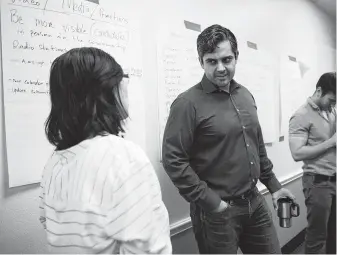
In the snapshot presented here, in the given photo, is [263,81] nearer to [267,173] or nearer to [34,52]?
[267,173]

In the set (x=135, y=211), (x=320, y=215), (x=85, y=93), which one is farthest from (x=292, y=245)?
(x=85, y=93)

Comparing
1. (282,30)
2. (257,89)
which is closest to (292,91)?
(257,89)

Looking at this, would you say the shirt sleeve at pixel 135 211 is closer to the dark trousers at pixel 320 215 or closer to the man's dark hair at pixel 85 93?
the man's dark hair at pixel 85 93

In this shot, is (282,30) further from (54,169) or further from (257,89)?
(54,169)

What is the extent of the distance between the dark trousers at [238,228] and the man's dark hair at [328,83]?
48 centimetres

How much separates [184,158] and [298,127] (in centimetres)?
49

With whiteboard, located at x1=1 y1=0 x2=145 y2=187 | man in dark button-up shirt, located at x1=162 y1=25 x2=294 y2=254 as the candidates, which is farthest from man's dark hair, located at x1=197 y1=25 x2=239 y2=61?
whiteboard, located at x1=1 y1=0 x2=145 y2=187

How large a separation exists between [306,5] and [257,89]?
397 mm

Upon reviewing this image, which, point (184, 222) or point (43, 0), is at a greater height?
point (43, 0)

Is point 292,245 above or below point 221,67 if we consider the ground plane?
below

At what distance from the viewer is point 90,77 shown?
596 millimetres

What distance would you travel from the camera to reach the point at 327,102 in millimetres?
1091

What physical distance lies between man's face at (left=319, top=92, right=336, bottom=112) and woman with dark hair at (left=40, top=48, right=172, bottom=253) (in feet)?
2.63

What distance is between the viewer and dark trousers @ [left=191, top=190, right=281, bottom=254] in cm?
101
